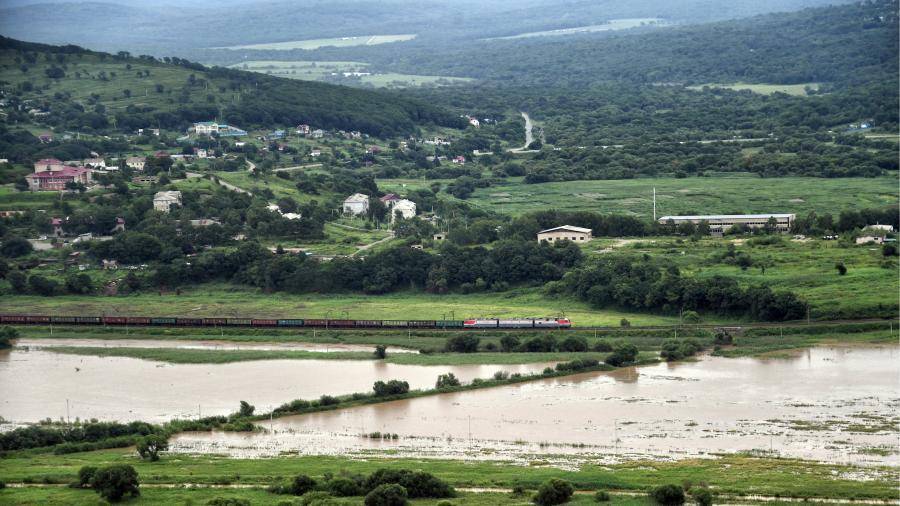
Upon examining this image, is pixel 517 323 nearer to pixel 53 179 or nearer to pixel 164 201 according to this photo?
pixel 164 201

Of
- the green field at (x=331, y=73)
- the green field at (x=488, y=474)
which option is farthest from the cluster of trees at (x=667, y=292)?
the green field at (x=331, y=73)

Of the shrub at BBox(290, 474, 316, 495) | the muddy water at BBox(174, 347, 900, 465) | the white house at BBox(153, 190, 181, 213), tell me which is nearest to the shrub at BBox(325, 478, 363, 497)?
the shrub at BBox(290, 474, 316, 495)

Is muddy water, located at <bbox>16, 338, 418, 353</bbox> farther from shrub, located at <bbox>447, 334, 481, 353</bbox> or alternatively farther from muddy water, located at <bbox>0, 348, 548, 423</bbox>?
muddy water, located at <bbox>0, 348, 548, 423</bbox>

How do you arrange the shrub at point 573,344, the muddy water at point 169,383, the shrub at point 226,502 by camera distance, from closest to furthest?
the shrub at point 226,502 → the muddy water at point 169,383 → the shrub at point 573,344

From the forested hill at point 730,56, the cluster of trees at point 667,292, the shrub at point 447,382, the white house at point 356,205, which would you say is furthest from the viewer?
the forested hill at point 730,56

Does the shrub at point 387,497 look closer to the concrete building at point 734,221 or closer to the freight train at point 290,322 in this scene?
the freight train at point 290,322

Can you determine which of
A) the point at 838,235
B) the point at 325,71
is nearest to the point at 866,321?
the point at 838,235
